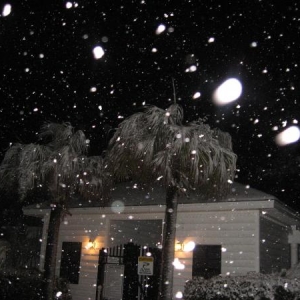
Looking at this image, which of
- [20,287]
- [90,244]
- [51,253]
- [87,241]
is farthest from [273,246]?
[20,287]

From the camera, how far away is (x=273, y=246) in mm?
14195

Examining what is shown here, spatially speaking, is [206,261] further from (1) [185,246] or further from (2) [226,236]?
(2) [226,236]

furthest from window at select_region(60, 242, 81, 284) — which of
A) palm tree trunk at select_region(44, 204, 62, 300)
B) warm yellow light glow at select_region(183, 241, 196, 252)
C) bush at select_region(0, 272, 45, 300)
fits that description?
warm yellow light glow at select_region(183, 241, 196, 252)

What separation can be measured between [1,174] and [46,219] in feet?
14.7

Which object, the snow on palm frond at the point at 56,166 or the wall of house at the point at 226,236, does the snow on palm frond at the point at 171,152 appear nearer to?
the snow on palm frond at the point at 56,166

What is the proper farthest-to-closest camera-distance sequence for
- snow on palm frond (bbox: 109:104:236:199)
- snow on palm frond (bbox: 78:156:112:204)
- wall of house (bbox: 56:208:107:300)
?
wall of house (bbox: 56:208:107:300)
snow on palm frond (bbox: 78:156:112:204)
snow on palm frond (bbox: 109:104:236:199)

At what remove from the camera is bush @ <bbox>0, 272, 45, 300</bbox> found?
12.5 meters

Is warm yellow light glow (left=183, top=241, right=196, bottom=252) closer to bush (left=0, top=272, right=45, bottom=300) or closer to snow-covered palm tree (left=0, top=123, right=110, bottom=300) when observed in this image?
snow-covered palm tree (left=0, top=123, right=110, bottom=300)

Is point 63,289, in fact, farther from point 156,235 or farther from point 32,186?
point 156,235

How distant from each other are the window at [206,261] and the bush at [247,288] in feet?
7.28

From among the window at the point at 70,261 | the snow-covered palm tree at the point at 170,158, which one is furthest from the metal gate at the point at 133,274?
the snow-covered palm tree at the point at 170,158

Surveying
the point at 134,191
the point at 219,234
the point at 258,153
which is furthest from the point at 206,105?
the point at 219,234

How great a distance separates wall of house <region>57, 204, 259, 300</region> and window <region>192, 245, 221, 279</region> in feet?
0.52

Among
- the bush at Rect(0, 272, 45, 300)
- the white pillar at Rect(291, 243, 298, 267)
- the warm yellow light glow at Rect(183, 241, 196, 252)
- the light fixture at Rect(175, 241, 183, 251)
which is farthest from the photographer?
the white pillar at Rect(291, 243, 298, 267)
